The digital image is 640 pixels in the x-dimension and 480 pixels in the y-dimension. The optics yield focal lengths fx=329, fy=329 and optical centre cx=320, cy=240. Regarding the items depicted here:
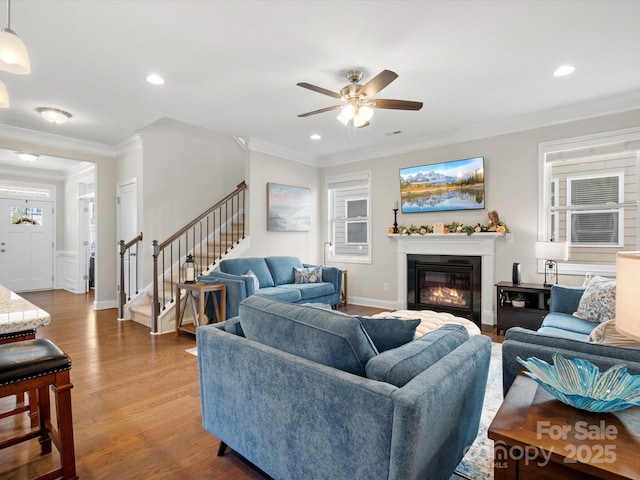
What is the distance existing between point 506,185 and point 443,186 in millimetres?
864

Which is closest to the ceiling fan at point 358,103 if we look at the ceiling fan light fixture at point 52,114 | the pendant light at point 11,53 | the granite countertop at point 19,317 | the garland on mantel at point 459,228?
the pendant light at point 11,53

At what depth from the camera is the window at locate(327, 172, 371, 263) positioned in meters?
6.21

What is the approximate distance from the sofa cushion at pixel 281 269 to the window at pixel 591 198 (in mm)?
3566

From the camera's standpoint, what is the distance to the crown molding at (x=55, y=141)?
481cm

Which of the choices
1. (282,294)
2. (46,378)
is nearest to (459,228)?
(282,294)

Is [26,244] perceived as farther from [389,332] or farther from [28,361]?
[389,332]

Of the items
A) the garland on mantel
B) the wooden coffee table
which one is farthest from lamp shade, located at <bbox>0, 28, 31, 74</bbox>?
the garland on mantel

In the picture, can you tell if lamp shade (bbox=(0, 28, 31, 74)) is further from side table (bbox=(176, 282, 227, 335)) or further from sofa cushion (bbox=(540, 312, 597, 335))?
sofa cushion (bbox=(540, 312, 597, 335))

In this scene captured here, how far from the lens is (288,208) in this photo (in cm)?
604

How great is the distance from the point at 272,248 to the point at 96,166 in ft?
11.0

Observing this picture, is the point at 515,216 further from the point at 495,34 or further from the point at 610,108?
the point at 495,34

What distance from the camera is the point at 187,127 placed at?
5746 millimetres

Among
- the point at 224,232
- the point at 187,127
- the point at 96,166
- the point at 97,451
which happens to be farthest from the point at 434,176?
the point at 96,166

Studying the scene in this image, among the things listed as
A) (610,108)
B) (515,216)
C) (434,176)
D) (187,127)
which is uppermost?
(187,127)
